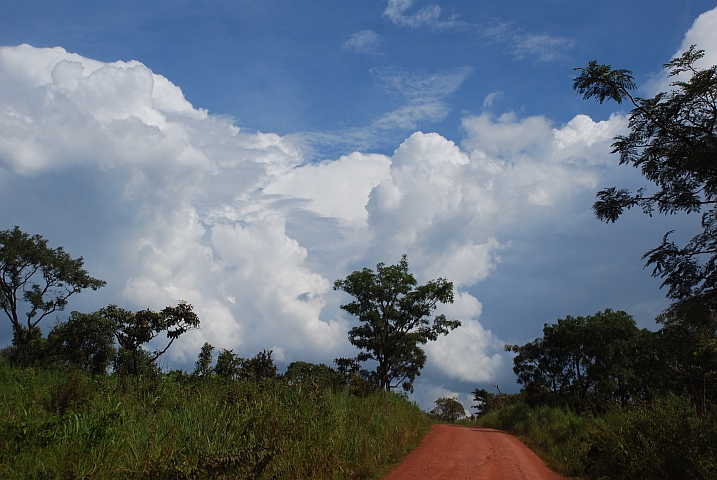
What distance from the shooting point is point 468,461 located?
12.3 meters

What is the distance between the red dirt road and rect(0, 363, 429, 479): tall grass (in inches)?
32.0

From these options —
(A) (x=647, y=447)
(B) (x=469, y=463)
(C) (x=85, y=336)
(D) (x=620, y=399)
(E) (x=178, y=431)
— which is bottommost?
(E) (x=178, y=431)

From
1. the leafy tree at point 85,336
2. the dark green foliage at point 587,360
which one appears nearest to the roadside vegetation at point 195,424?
the leafy tree at point 85,336

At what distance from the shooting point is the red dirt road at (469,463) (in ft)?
34.2

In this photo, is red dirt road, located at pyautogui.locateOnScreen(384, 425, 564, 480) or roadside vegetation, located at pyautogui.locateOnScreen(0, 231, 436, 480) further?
red dirt road, located at pyautogui.locateOnScreen(384, 425, 564, 480)

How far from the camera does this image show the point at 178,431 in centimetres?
709

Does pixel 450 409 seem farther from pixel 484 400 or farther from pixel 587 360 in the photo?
pixel 587 360

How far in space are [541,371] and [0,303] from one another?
125 ft

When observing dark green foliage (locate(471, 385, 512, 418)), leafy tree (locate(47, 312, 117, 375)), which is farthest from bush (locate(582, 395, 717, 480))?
dark green foliage (locate(471, 385, 512, 418))

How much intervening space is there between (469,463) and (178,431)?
7.71 m

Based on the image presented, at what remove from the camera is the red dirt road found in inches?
410

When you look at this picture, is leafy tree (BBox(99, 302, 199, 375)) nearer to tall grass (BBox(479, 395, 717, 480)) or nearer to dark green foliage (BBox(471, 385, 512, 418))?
tall grass (BBox(479, 395, 717, 480))

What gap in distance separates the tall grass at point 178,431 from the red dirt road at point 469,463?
81cm

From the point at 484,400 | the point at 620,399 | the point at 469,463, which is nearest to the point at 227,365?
the point at 469,463
